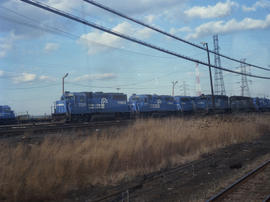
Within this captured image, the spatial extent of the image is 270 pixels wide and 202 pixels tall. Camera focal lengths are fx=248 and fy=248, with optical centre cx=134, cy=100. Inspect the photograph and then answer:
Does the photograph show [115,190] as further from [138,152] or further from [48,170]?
[138,152]

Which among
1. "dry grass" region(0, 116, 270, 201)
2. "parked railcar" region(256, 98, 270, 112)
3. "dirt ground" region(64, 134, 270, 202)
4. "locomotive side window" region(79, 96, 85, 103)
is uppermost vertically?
"locomotive side window" region(79, 96, 85, 103)

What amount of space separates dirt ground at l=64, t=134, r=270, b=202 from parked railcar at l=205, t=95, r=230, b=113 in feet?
95.0

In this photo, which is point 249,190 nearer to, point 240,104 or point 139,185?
point 139,185

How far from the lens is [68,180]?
24.2ft

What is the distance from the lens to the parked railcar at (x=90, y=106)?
23797 mm

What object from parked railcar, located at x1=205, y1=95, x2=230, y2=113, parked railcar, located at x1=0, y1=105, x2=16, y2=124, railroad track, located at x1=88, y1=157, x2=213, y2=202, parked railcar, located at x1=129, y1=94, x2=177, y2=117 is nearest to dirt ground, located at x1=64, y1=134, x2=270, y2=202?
railroad track, located at x1=88, y1=157, x2=213, y2=202

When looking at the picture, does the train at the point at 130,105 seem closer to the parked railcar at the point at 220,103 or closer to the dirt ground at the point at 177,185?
the parked railcar at the point at 220,103

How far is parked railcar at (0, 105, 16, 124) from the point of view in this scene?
92.1 ft

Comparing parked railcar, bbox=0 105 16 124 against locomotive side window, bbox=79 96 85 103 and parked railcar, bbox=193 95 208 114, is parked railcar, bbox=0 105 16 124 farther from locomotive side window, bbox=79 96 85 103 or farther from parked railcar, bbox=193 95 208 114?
parked railcar, bbox=193 95 208 114

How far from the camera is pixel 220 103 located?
3938cm

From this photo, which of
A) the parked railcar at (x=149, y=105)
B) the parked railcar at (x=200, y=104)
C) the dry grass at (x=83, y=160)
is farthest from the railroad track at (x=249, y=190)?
the parked railcar at (x=200, y=104)

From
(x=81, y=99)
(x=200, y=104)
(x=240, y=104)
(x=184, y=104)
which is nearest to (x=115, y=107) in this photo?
(x=81, y=99)

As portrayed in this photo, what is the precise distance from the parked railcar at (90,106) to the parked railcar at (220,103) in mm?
16082

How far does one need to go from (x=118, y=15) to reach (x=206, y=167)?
36.2 ft
